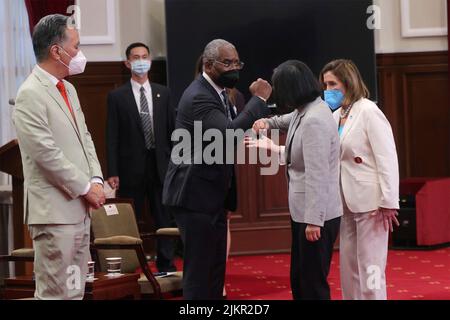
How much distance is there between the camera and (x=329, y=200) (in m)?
3.78

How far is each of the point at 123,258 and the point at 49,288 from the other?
2.02 metres

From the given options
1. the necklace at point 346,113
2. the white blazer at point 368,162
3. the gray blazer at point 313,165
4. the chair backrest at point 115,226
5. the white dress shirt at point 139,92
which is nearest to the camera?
the gray blazer at point 313,165

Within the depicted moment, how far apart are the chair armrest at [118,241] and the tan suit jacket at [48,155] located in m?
1.50

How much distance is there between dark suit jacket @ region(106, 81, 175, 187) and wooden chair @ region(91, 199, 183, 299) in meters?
0.69

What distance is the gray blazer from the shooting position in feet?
12.2

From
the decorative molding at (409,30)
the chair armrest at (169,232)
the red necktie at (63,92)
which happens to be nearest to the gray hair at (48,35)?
the red necktie at (63,92)

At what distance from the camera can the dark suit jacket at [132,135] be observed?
6.39 m

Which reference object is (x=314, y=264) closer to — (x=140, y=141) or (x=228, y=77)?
(x=228, y=77)

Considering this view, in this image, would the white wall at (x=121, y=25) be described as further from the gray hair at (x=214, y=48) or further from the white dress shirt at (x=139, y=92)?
the gray hair at (x=214, y=48)

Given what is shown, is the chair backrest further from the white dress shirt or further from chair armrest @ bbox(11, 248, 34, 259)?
the white dress shirt

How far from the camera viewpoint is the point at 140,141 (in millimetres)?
6434

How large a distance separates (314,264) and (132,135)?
298cm

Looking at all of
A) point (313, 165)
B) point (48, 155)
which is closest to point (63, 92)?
point (48, 155)

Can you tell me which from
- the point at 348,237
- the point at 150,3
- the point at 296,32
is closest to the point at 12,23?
the point at 150,3
